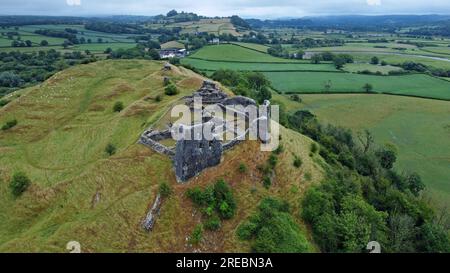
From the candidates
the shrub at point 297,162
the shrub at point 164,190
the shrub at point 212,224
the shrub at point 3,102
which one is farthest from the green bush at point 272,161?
the shrub at point 3,102

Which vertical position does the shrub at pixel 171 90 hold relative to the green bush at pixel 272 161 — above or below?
above

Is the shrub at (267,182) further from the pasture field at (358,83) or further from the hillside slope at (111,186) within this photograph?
the pasture field at (358,83)

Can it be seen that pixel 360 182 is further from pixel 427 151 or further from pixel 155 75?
pixel 155 75

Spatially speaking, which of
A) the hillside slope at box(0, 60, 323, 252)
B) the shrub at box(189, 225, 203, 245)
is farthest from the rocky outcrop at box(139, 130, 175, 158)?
the shrub at box(189, 225, 203, 245)

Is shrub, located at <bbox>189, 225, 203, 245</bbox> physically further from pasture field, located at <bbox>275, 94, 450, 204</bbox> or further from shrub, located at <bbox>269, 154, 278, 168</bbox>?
pasture field, located at <bbox>275, 94, 450, 204</bbox>

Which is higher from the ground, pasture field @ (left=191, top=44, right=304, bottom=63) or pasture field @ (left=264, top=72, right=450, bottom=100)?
pasture field @ (left=191, top=44, right=304, bottom=63)
